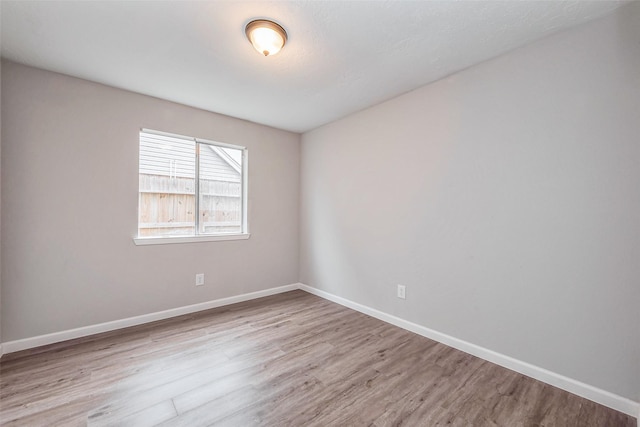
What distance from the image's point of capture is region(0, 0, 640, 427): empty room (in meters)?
1.67

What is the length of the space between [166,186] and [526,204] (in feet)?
11.5

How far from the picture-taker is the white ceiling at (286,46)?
5.54 ft

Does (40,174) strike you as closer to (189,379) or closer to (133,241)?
(133,241)

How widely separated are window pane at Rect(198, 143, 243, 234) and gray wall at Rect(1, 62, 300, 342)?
22cm

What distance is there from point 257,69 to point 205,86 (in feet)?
2.21

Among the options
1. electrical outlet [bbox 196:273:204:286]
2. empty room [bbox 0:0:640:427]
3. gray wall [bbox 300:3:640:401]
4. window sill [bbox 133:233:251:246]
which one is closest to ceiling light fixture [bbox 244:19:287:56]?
empty room [bbox 0:0:640:427]

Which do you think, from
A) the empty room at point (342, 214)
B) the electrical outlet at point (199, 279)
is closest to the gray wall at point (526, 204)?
the empty room at point (342, 214)

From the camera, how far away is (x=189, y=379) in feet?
6.35

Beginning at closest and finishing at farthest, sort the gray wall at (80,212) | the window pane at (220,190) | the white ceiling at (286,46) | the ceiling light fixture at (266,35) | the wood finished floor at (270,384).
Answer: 1. the wood finished floor at (270,384)
2. the white ceiling at (286,46)
3. the ceiling light fixture at (266,35)
4. the gray wall at (80,212)
5. the window pane at (220,190)

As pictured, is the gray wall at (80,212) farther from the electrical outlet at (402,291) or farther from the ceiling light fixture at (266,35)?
the electrical outlet at (402,291)

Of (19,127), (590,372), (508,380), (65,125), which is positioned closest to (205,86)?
(65,125)

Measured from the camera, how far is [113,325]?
2.71 metres

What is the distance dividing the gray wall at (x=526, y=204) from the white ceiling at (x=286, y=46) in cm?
25

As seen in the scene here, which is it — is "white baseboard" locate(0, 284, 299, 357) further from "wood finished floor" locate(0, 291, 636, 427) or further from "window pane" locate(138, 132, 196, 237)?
"window pane" locate(138, 132, 196, 237)
